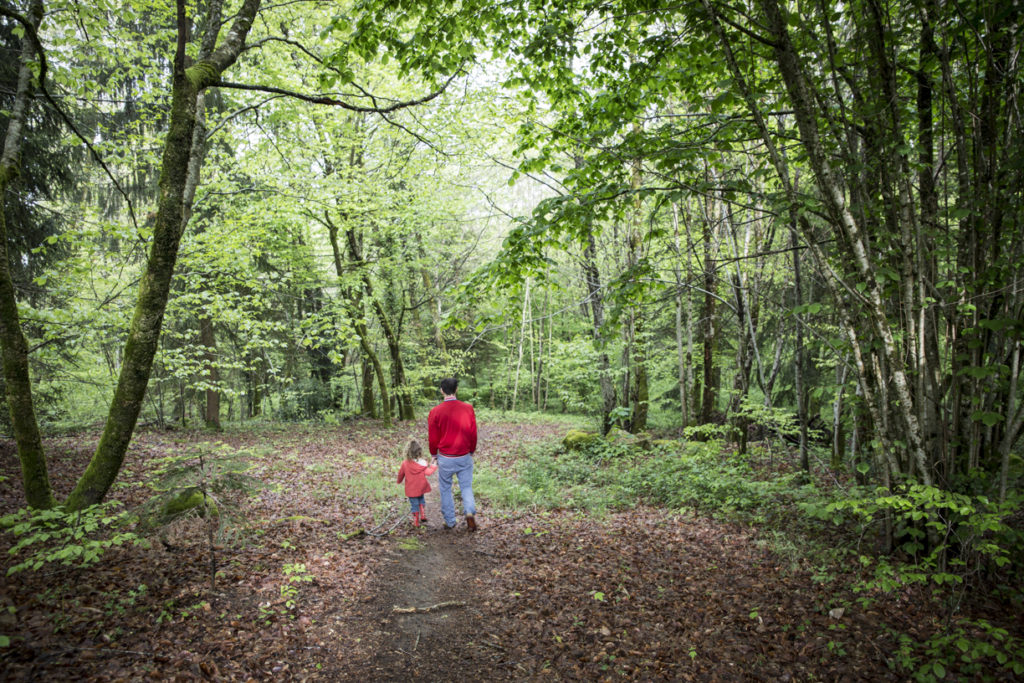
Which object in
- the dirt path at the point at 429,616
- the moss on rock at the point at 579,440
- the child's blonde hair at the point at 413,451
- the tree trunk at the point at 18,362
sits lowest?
the dirt path at the point at 429,616

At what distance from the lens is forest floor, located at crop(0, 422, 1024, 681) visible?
340 centimetres

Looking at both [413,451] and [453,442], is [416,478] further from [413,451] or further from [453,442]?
[453,442]

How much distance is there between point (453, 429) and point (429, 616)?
7.47ft

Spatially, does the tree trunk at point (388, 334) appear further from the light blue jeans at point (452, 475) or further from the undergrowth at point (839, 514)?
the light blue jeans at point (452, 475)

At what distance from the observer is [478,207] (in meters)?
16.9

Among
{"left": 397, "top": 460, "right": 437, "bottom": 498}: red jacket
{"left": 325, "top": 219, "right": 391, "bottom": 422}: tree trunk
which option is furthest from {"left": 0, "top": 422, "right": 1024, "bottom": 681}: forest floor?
{"left": 325, "top": 219, "right": 391, "bottom": 422}: tree trunk

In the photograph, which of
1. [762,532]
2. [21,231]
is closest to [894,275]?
[762,532]

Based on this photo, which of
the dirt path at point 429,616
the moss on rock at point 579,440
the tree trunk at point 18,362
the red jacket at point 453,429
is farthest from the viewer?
the moss on rock at point 579,440

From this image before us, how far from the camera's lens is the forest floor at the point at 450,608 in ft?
11.1

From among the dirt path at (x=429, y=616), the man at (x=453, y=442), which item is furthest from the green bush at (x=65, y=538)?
the man at (x=453, y=442)

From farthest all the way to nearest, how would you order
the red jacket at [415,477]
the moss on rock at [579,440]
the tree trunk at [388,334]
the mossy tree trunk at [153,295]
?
the tree trunk at [388,334] < the moss on rock at [579,440] < the red jacket at [415,477] < the mossy tree trunk at [153,295]

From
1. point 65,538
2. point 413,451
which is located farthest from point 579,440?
point 65,538

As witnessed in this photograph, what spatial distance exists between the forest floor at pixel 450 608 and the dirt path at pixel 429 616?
2 centimetres

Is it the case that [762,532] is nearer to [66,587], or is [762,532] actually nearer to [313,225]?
[66,587]
